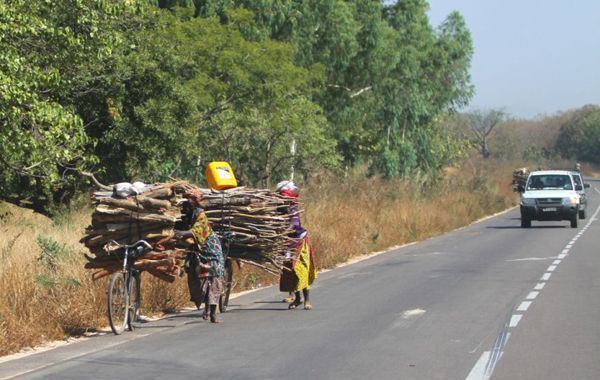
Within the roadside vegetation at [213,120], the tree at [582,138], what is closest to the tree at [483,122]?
the tree at [582,138]

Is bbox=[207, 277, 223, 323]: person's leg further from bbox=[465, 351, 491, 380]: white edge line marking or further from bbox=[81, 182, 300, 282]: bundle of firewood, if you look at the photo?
bbox=[465, 351, 491, 380]: white edge line marking

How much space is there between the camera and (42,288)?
43.8 feet

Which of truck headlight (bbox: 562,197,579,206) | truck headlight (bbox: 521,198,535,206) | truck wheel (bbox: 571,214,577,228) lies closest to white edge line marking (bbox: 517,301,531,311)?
truck headlight (bbox: 562,197,579,206)

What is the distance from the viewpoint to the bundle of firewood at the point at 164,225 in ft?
43.5

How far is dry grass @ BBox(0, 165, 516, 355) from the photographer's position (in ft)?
41.7

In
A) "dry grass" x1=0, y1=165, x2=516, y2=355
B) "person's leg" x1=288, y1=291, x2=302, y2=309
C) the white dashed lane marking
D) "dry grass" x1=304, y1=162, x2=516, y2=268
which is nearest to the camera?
the white dashed lane marking

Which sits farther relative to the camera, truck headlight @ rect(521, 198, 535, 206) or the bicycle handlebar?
truck headlight @ rect(521, 198, 535, 206)

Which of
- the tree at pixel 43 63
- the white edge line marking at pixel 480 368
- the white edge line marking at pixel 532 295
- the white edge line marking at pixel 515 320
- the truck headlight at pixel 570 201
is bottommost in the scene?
the white edge line marking at pixel 532 295

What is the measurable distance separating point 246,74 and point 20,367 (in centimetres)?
2504

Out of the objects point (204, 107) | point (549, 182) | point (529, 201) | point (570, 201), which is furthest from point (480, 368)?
point (549, 182)

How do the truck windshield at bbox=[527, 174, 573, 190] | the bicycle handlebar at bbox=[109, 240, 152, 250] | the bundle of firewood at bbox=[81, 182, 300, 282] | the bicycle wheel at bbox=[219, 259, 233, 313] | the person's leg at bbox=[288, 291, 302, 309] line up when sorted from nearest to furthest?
the bicycle handlebar at bbox=[109, 240, 152, 250] < the bundle of firewood at bbox=[81, 182, 300, 282] < the bicycle wheel at bbox=[219, 259, 233, 313] < the person's leg at bbox=[288, 291, 302, 309] < the truck windshield at bbox=[527, 174, 573, 190]

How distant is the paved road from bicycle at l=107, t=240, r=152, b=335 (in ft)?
0.86

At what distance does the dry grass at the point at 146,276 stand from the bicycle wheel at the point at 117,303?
13.9 inches

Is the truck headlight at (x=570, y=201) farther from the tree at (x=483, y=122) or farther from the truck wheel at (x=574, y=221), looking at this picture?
the tree at (x=483, y=122)
